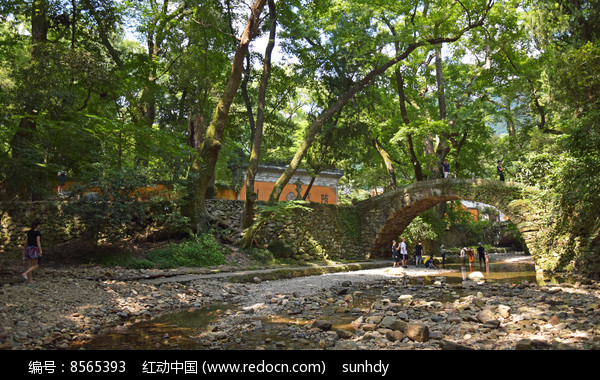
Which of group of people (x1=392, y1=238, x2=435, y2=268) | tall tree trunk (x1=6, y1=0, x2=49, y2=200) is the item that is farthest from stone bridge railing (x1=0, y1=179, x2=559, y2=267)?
group of people (x1=392, y1=238, x2=435, y2=268)

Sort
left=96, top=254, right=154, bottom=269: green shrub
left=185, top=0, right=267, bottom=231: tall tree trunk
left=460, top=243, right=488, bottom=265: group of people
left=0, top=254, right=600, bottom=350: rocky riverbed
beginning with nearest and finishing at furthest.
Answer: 1. left=0, top=254, right=600, bottom=350: rocky riverbed
2. left=96, top=254, right=154, bottom=269: green shrub
3. left=185, top=0, right=267, bottom=231: tall tree trunk
4. left=460, top=243, right=488, bottom=265: group of people

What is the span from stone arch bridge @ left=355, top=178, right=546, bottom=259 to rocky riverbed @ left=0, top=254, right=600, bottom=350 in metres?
3.83

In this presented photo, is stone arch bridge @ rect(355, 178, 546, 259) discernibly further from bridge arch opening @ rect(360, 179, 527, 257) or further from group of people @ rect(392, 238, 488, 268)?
group of people @ rect(392, 238, 488, 268)

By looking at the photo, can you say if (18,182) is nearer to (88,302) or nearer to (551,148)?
(88,302)

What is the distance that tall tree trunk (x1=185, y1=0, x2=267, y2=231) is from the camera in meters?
12.5

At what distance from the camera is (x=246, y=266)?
12695 mm

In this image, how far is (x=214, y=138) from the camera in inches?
515

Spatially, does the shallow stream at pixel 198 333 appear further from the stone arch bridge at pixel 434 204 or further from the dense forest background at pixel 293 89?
the stone arch bridge at pixel 434 204

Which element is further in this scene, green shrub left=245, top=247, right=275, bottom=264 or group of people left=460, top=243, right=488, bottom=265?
group of people left=460, top=243, right=488, bottom=265

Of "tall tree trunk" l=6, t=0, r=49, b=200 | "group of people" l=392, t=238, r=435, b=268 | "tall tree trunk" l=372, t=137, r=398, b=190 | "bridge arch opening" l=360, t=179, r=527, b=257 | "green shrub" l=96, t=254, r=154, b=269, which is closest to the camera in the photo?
"tall tree trunk" l=6, t=0, r=49, b=200

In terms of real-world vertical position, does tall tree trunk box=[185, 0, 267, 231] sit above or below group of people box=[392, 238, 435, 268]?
above

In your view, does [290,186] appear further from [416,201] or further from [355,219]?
[416,201]

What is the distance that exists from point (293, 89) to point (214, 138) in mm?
6888
